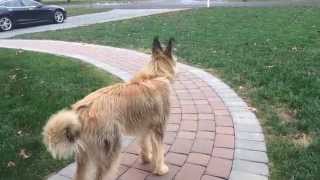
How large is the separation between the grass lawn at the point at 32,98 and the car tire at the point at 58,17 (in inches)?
416

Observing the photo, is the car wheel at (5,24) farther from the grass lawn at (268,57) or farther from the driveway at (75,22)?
the grass lawn at (268,57)

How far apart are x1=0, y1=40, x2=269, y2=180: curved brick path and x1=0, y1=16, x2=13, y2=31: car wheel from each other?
13.0 metres

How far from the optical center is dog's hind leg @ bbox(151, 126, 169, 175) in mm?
4266

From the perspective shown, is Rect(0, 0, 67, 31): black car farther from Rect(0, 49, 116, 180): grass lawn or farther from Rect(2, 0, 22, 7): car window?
Rect(0, 49, 116, 180): grass lawn

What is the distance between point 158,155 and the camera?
434 cm

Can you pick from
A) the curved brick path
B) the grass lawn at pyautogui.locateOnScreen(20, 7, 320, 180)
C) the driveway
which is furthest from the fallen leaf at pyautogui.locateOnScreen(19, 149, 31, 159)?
the driveway

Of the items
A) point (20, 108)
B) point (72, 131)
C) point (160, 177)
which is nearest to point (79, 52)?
point (20, 108)

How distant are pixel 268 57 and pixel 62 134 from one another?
6.74 meters

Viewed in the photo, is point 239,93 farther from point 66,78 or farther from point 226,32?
point 226,32

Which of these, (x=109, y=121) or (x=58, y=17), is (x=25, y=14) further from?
(x=109, y=121)

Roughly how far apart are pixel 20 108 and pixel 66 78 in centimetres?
179

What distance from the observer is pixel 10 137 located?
5277mm

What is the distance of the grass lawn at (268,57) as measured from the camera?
16.3 feet

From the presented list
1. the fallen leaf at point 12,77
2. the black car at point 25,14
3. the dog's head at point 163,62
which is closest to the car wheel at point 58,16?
the black car at point 25,14
